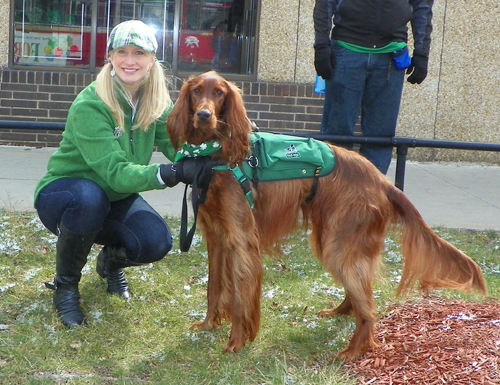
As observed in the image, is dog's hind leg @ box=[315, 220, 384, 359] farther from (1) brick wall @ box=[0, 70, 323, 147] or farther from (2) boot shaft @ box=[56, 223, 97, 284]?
(1) brick wall @ box=[0, 70, 323, 147]

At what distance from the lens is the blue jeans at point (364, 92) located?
15.9ft

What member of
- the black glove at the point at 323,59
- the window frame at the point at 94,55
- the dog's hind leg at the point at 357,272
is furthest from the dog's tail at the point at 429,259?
the window frame at the point at 94,55

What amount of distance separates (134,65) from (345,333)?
1.82 meters

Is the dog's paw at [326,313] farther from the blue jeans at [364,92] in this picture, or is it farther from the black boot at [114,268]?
the blue jeans at [364,92]

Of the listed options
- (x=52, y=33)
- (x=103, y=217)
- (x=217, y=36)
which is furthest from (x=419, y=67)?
(x=52, y=33)

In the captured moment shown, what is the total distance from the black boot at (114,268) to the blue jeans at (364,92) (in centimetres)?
191

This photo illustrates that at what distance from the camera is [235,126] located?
315cm

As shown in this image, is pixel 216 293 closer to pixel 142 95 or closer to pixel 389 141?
pixel 142 95

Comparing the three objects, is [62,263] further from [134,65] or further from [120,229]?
Answer: [134,65]

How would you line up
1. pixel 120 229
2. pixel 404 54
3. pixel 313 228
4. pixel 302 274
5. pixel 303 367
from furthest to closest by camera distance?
Result: pixel 404 54 → pixel 302 274 → pixel 120 229 → pixel 313 228 → pixel 303 367

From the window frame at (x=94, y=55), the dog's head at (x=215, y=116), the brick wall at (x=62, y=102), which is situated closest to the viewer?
the dog's head at (x=215, y=116)

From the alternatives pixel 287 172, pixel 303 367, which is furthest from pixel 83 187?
pixel 303 367

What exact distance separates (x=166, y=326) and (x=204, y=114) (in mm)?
1292

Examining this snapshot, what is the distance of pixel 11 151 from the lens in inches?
299
